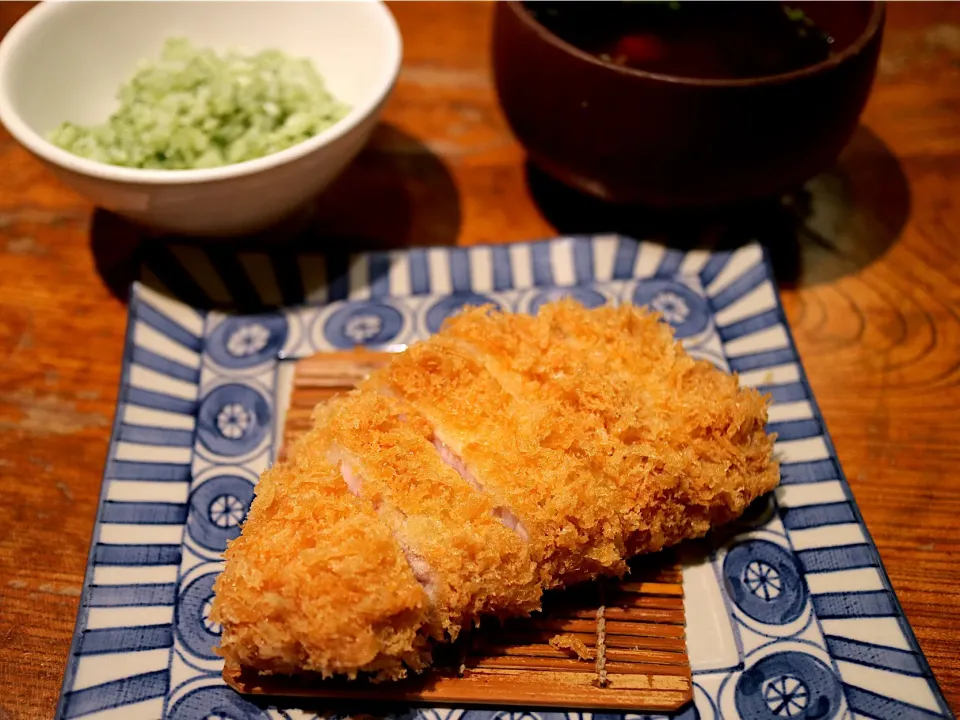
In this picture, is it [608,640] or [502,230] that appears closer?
[608,640]

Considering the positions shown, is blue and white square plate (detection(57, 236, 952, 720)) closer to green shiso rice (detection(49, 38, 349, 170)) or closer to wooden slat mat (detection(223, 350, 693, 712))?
wooden slat mat (detection(223, 350, 693, 712))

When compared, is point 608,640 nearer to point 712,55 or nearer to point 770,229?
point 770,229

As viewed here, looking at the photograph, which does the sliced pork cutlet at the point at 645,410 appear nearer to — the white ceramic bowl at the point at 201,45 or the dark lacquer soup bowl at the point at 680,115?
the dark lacquer soup bowl at the point at 680,115

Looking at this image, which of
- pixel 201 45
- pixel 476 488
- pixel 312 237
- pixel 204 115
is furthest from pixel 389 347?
pixel 201 45

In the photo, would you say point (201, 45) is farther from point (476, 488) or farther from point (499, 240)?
point (476, 488)

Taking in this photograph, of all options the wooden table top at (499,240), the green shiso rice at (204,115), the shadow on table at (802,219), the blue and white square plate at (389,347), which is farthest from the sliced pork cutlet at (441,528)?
the shadow on table at (802,219)

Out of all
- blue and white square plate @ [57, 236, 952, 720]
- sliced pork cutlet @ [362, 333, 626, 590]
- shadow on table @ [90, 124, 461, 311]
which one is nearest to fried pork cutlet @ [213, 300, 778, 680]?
sliced pork cutlet @ [362, 333, 626, 590]

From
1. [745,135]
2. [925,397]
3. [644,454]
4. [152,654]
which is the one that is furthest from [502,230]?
[152,654]
